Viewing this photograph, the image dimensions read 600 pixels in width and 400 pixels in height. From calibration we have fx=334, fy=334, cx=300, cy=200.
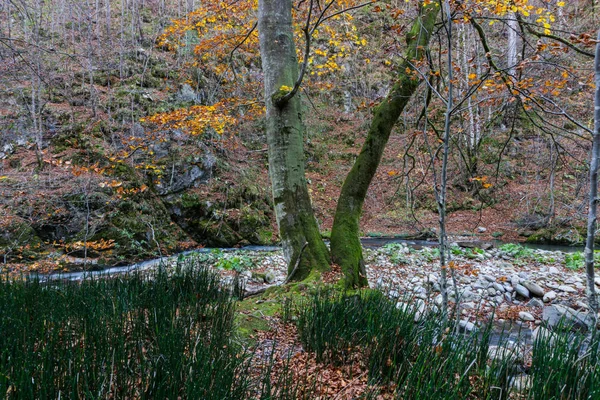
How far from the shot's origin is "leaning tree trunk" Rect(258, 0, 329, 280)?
3.77 m

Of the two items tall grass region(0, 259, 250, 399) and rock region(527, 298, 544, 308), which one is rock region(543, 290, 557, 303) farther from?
tall grass region(0, 259, 250, 399)

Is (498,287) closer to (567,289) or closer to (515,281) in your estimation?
(515,281)

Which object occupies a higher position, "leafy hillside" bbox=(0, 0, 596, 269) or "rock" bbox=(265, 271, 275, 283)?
"leafy hillside" bbox=(0, 0, 596, 269)

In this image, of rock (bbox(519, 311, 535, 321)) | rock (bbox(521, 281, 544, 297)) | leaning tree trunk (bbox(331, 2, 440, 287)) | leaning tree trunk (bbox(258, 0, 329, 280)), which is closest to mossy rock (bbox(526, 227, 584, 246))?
rock (bbox(521, 281, 544, 297))

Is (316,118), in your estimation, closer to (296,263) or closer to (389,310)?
(296,263)

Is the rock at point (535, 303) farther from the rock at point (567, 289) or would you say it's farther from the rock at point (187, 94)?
the rock at point (187, 94)

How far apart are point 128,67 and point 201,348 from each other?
1317 cm

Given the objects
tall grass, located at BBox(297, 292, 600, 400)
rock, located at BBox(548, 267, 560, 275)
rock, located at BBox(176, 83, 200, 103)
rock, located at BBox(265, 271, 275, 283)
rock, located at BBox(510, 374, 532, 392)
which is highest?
rock, located at BBox(176, 83, 200, 103)

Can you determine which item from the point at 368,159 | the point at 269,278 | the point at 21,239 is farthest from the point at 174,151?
the point at 368,159

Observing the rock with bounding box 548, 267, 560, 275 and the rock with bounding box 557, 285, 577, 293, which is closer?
the rock with bounding box 557, 285, 577, 293

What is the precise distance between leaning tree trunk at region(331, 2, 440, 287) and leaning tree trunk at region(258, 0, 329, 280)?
1.07ft

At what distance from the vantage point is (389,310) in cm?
246

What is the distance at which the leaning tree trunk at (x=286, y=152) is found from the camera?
3.77 m

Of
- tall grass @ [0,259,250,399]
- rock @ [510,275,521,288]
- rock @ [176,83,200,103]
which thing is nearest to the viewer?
tall grass @ [0,259,250,399]
